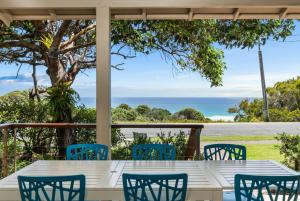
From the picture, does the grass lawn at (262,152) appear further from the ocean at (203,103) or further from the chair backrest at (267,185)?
the ocean at (203,103)

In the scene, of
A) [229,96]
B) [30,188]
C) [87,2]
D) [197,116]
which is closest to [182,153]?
[87,2]

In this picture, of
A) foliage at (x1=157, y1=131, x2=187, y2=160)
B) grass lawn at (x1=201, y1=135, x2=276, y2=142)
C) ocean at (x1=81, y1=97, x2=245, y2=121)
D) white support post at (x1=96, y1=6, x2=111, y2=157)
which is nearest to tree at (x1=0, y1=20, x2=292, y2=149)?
foliage at (x1=157, y1=131, x2=187, y2=160)

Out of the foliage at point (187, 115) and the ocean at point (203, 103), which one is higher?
the ocean at point (203, 103)

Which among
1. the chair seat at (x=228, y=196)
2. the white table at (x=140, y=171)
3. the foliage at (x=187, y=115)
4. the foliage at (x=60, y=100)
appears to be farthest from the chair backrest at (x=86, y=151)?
the foliage at (x=187, y=115)

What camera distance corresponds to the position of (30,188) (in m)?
2.30

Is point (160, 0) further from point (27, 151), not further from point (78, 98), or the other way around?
point (27, 151)

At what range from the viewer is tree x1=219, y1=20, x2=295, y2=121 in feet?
25.9

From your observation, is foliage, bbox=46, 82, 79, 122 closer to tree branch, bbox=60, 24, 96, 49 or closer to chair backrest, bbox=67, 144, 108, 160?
chair backrest, bbox=67, 144, 108, 160

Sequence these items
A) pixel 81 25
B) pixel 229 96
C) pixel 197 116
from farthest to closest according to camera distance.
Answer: pixel 229 96 < pixel 197 116 < pixel 81 25

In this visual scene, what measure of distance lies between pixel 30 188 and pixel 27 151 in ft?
14.2

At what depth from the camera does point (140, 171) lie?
9.68 ft

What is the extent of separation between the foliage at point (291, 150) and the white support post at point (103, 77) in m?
3.32

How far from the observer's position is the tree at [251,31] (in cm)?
790

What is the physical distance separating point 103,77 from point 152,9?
3.86 feet
